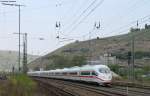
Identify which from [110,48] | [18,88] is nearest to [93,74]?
[18,88]

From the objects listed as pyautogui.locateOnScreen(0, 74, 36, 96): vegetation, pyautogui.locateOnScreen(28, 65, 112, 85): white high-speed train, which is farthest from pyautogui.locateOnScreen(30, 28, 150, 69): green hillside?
pyautogui.locateOnScreen(0, 74, 36, 96): vegetation

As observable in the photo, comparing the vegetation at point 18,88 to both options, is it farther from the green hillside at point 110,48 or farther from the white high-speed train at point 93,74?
the green hillside at point 110,48

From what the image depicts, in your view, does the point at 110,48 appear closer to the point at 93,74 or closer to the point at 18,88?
the point at 93,74

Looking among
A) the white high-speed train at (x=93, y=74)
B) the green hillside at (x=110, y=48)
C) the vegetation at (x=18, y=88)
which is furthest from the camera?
the green hillside at (x=110, y=48)

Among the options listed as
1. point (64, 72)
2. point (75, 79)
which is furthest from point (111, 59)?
point (75, 79)

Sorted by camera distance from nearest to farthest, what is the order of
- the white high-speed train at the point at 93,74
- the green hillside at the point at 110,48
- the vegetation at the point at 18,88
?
the vegetation at the point at 18,88, the white high-speed train at the point at 93,74, the green hillside at the point at 110,48

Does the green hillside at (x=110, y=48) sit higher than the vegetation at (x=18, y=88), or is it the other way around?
the green hillside at (x=110, y=48)

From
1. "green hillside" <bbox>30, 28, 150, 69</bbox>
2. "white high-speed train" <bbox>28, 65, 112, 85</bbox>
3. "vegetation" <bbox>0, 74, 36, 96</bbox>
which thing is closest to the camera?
"vegetation" <bbox>0, 74, 36, 96</bbox>

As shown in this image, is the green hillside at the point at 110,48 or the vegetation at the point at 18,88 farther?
the green hillside at the point at 110,48

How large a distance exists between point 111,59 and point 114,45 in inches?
2612

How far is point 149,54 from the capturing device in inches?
5965

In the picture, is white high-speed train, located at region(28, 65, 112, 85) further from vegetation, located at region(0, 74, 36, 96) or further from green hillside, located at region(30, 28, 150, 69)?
green hillside, located at region(30, 28, 150, 69)

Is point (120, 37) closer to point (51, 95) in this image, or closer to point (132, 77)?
point (132, 77)

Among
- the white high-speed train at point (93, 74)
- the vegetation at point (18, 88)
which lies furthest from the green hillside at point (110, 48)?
the vegetation at point (18, 88)
